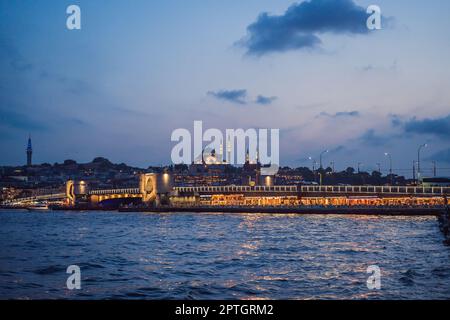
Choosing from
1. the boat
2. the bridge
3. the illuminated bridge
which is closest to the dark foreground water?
the illuminated bridge

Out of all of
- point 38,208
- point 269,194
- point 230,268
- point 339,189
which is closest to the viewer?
point 230,268

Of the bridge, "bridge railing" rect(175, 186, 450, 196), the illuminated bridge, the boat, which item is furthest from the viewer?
the boat

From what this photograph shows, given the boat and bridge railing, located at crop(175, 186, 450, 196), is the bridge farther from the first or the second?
the boat

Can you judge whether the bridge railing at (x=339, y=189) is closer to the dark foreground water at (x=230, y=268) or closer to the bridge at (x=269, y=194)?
the bridge at (x=269, y=194)

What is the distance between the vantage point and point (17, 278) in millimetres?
20969

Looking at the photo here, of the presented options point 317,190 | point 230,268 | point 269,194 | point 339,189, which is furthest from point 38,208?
point 230,268

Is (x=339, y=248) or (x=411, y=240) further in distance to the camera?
(x=411, y=240)

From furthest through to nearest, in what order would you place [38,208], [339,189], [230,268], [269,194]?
[38,208], [269,194], [339,189], [230,268]

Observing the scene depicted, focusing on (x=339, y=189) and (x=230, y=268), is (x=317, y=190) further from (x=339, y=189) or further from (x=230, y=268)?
(x=230, y=268)

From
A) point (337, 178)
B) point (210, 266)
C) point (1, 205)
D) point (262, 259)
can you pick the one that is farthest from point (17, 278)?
point (337, 178)

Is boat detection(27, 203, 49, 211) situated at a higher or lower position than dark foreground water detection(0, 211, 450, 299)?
lower

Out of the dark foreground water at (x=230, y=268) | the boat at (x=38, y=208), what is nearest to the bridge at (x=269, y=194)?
the boat at (x=38, y=208)
